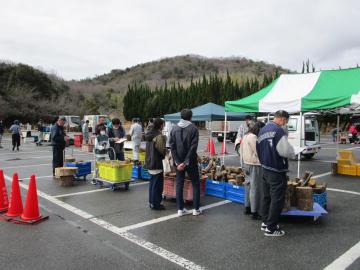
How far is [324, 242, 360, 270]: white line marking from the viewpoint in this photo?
3939mm

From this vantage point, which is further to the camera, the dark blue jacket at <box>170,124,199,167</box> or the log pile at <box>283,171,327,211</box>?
the dark blue jacket at <box>170,124,199,167</box>

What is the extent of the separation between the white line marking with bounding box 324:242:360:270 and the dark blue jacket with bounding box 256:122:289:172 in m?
1.34

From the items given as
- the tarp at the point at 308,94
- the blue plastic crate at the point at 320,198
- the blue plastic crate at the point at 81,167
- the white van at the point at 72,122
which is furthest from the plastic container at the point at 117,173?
the white van at the point at 72,122

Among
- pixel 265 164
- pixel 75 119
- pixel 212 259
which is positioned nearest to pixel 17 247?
pixel 212 259

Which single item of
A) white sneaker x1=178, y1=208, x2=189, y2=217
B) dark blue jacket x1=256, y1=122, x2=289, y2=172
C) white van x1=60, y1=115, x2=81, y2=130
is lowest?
white sneaker x1=178, y1=208, x2=189, y2=217

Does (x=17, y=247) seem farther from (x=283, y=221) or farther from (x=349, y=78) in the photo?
(x=349, y=78)

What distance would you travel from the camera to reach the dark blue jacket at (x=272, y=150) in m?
4.77

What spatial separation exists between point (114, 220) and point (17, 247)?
5.42 feet

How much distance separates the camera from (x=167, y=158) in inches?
266

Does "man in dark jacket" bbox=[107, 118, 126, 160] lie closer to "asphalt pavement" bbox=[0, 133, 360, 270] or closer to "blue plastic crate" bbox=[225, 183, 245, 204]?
"asphalt pavement" bbox=[0, 133, 360, 270]

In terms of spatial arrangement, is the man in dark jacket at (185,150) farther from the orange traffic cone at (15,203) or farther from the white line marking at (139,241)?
the orange traffic cone at (15,203)

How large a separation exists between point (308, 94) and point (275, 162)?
4.75m

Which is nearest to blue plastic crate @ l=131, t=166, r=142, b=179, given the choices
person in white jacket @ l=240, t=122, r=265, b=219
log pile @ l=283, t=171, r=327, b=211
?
person in white jacket @ l=240, t=122, r=265, b=219

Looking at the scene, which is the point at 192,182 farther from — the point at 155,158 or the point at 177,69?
the point at 177,69
